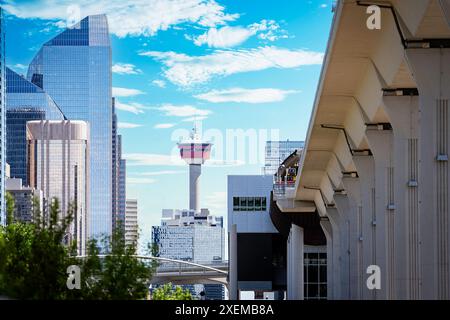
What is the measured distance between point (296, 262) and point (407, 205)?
200 feet

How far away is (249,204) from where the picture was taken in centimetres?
11100

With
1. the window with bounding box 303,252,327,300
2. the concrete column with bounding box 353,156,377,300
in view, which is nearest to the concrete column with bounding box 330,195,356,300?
the concrete column with bounding box 353,156,377,300

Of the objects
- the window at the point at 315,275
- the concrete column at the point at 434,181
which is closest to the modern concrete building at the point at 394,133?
the concrete column at the point at 434,181

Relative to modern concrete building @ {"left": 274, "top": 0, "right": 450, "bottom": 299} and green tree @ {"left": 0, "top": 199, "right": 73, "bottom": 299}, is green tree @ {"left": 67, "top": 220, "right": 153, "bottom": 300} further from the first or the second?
modern concrete building @ {"left": 274, "top": 0, "right": 450, "bottom": 299}

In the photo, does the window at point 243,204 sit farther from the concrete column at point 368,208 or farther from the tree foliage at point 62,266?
the tree foliage at point 62,266

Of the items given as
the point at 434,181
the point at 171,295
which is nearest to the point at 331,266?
the point at 171,295

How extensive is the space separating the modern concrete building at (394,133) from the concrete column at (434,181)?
3 cm

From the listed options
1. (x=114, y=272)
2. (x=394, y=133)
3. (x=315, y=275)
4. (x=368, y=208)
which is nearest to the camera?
(x=114, y=272)

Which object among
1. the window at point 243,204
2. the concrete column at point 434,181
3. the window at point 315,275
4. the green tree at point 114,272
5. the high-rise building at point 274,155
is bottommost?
the window at point 315,275

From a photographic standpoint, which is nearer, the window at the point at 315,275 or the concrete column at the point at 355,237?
the concrete column at the point at 355,237

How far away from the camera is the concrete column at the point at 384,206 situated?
39938 mm

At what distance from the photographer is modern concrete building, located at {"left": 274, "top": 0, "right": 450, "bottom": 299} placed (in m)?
26.0

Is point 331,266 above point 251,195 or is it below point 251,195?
below

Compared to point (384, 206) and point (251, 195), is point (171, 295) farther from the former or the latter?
point (251, 195)
